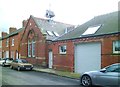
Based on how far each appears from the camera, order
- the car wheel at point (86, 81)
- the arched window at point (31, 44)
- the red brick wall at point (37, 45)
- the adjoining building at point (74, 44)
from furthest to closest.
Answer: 1. the arched window at point (31, 44)
2. the red brick wall at point (37, 45)
3. the adjoining building at point (74, 44)
4. the car wheel at point (86, 81)

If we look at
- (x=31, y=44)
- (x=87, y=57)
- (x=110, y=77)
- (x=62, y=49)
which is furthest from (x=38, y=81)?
(x=31, y=44)

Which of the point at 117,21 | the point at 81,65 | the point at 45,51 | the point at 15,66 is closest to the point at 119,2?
the point at 117,21

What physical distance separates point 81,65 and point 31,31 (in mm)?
14261

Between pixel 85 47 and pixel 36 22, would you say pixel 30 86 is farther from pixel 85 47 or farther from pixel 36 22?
pixel 36 22

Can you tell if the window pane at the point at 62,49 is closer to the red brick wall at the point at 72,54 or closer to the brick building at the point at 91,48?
the brick building at the point at 91,48

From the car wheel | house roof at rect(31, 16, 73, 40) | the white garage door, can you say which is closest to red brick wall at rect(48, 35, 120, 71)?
the white garage door

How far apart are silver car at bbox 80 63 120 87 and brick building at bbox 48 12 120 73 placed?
5.36 metres

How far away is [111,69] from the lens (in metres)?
11.7

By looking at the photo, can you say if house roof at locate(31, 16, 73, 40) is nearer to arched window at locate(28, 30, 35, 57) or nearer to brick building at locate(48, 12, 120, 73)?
arched window at locate(28, 30, 35, 57)

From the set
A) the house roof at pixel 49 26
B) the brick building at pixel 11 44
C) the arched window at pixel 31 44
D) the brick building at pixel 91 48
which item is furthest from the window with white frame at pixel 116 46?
the brick building at pixel 11 44

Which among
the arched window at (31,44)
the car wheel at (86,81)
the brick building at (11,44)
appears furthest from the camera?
the brick building at (11,44)

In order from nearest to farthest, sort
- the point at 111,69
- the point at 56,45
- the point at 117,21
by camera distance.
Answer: the point at 111,69, the point at 117,21, the point at 56,45

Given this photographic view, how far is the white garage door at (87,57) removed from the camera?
62.7 ft

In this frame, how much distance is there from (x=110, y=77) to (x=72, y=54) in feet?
35.9
